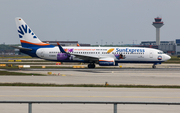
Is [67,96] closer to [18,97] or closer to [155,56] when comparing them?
[18,97]

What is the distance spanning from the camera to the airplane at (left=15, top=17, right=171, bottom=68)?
56.2 m

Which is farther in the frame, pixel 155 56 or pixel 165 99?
pixel 155 56

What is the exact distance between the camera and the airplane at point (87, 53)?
56250mm

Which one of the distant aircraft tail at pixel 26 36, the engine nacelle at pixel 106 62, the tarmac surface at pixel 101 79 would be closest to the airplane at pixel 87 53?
the distant aircraft tail at pixel 26 36

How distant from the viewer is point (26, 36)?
58500mm

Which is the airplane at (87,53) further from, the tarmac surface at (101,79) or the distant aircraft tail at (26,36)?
the tarmac surface at (101,79)

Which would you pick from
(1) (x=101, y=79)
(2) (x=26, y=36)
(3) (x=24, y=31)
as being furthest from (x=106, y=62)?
(1) (x=101, y=79)

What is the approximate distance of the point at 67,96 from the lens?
773 inches
